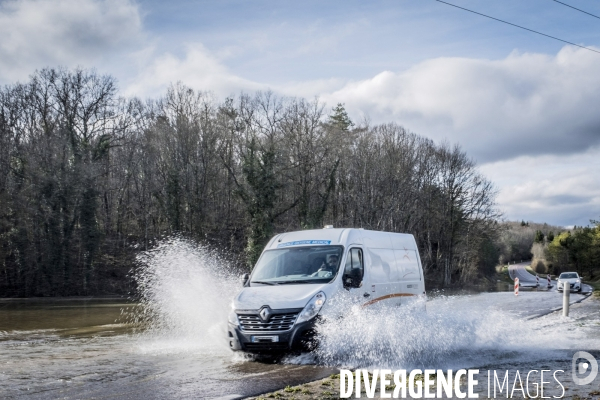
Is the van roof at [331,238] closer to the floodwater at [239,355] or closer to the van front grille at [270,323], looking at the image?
the floodwater at [239,355]

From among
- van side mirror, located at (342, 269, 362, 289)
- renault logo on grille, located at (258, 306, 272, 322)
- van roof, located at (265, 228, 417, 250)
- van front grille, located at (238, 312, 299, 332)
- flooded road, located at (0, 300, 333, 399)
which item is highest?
van roof, located at (265, 228, 417, 250)

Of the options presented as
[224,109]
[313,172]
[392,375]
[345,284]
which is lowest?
[392,375]

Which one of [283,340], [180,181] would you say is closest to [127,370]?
[283,340]

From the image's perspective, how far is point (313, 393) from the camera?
8.51 m

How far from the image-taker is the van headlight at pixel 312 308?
11562 mm

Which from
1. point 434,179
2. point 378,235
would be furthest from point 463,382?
point 434,179

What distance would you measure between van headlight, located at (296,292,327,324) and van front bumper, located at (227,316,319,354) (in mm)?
75

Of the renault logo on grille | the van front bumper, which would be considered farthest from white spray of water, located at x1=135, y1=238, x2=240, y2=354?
the renault logo on grille

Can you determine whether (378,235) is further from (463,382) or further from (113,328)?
(113,328)

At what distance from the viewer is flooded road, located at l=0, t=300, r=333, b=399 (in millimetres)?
9227

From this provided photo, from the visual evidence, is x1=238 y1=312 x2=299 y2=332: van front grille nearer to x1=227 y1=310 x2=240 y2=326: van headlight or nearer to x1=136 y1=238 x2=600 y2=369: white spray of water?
x1=227 y1=310 x2=240 y2=326: van headlight

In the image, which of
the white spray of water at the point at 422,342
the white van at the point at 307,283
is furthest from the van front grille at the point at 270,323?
the white spray of water at the point at 422,342

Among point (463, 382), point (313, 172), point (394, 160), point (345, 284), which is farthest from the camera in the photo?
point (394, 160)

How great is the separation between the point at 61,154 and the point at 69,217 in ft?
16.1
